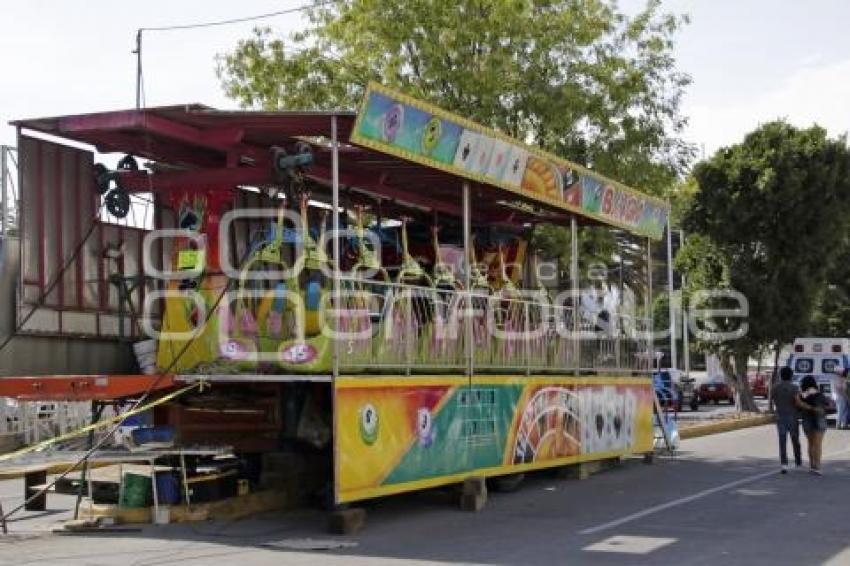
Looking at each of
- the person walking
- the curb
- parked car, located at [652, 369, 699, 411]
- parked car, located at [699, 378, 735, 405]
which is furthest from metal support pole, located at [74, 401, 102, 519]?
parked car, located at [699, 378, 735, 405]

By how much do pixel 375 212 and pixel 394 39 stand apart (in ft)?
16.8

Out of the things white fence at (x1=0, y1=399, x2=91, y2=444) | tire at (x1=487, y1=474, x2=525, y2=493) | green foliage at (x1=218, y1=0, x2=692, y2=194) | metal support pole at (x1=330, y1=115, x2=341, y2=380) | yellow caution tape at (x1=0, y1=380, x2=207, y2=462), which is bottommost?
tire at (x1=487, y1=474, x2=525, y2=493)

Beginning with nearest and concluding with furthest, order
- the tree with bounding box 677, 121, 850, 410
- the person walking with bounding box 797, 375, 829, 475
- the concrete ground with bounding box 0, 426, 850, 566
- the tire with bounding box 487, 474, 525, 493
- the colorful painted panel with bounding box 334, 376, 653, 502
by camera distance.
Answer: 1. the concrete ground with bounding box 0, 426, 850, 566
2. the colorful painted panel with bounding box 334, 376, 653, 502
3. the tire with bounding box 487, 474, 525, 493
4. the person walking with bounding box 797, 375, 829, 475
5. the tree with bounding box 677, 121, 850, 410

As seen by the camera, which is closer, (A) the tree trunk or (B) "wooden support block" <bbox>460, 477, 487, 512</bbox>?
(B) "wooden support block" <bbox>460, 477, 487, 512</bbox>

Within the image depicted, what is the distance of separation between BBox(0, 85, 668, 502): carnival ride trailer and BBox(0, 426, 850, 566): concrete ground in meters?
0.63

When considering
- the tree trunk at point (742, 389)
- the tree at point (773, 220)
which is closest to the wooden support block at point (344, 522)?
the tree at point (773, 220)

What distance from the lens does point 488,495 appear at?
1341 cm

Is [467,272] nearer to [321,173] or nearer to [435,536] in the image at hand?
[321,173]

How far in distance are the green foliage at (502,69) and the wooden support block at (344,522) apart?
9794 millimetres

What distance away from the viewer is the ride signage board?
33.9 ft

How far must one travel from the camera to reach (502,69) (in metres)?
18.6

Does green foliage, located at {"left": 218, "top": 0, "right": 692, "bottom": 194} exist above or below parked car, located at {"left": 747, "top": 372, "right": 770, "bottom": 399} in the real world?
above

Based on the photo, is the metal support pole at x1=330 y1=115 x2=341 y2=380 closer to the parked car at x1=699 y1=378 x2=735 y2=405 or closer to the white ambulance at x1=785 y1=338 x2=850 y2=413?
the white ambulance at x1=785 y1=338 x2=850 y2=413

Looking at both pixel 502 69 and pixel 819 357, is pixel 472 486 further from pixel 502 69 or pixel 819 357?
pixel 819 357
